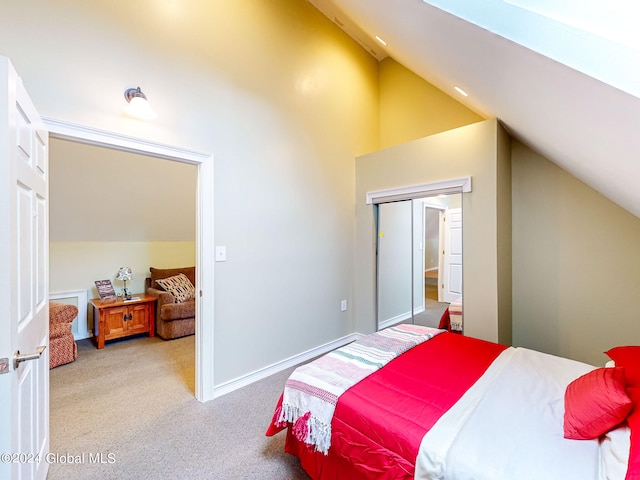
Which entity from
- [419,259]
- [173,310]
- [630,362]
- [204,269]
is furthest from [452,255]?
[173,310]

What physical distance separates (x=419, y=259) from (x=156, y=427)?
299 cm

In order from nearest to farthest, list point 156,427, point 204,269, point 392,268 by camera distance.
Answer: point 156,427 < point 204,269 < point 392,268

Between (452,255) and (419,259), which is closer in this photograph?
(452,255)

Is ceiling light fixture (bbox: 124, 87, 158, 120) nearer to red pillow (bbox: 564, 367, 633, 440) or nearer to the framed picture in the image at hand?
red pillow (bbox: 564, 367, 633, 440)

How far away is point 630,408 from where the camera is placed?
1037 mm

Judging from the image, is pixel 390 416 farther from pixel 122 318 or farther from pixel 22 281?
pixel 122 318

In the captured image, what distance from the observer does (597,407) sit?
42.6 inches

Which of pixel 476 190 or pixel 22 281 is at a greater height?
pixel 476 190

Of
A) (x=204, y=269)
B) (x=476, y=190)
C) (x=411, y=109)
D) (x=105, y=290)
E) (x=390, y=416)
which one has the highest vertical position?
(x=411, y=109)

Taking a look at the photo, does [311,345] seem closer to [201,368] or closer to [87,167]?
[201,368]

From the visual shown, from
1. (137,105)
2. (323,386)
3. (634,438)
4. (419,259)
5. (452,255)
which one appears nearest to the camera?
(634,438)

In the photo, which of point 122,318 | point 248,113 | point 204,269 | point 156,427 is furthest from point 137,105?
point 122,318

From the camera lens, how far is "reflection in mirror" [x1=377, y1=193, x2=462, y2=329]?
3.13 meters

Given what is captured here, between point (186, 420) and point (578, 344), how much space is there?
Result: 138 inches
